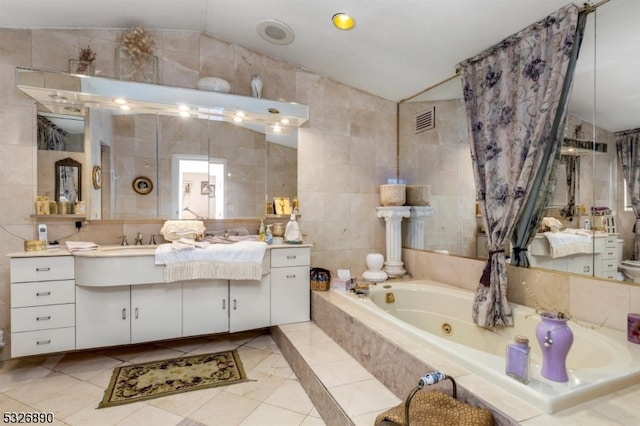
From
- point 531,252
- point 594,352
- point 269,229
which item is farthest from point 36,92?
point 594,352

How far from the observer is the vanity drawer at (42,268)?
7.09ft

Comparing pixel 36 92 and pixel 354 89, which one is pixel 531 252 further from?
pixel 36 92

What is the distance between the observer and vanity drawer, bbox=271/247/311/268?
280cm

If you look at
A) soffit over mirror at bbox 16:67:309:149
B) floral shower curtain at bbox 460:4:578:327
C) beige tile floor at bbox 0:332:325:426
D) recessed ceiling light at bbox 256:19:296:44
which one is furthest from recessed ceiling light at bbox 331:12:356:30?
beige tile floor at bbox 0:332:325:426

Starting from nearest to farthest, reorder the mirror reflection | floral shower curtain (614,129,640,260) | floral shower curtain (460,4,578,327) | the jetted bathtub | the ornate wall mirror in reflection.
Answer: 1. the jetted bathtub
2. floral shower curtain (614,129,640,260)
3. floral shower curtain (460,4,578,327)
4. the ornate wall mirror in reflection
5. the mirror reflection

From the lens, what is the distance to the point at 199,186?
290 cm

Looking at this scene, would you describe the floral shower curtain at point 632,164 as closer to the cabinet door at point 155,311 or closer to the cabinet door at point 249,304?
the cabinet door at point 249,304

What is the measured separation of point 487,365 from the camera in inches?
56.4

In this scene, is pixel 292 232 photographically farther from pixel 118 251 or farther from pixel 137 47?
pixel 137 47

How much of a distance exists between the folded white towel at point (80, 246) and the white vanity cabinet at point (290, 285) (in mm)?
1353

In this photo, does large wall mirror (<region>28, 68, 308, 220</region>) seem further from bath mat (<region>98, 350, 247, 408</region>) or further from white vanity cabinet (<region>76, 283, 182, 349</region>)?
bath mat (<region>98, 350, 247, 408</region>)

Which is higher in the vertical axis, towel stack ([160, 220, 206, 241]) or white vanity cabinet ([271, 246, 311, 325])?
towel stack ([160, 220, 206, 241])

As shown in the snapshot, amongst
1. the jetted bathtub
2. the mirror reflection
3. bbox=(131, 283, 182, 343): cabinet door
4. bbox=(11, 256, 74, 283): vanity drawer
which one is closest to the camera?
the jetted bathtub

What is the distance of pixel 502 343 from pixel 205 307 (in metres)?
2.19
